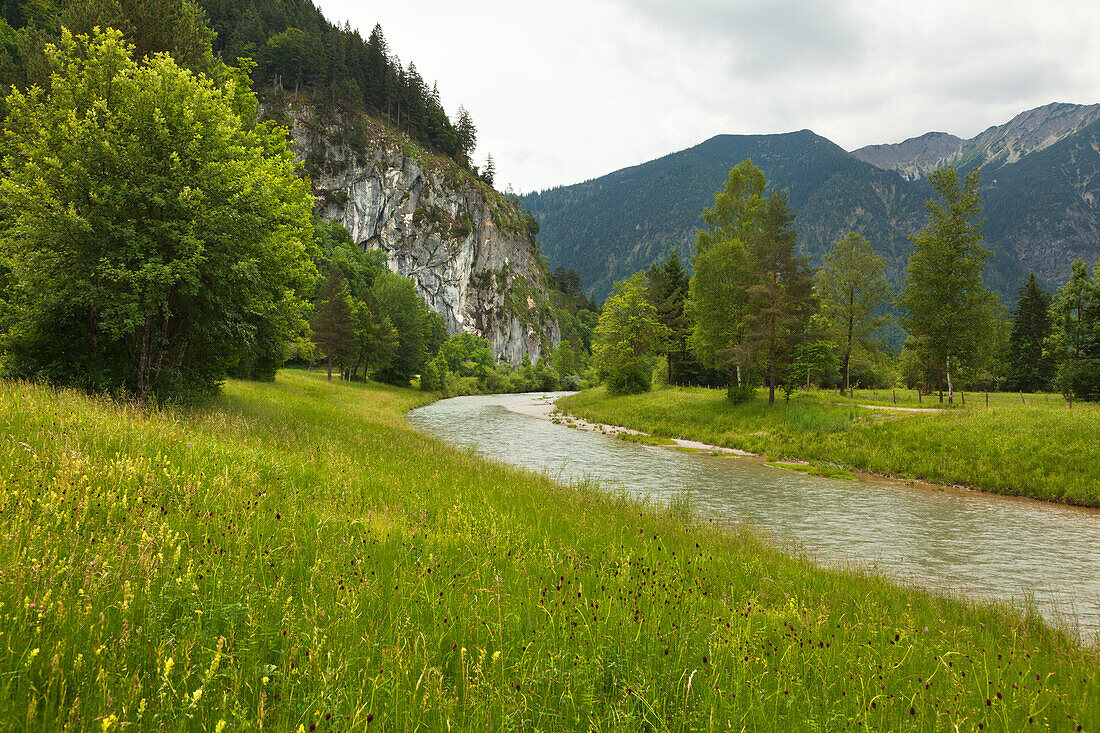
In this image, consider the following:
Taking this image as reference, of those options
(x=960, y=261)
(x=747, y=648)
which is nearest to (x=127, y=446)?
(x=747, y=648)

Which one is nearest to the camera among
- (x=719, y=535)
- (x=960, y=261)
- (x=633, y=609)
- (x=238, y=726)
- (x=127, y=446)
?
(x=238, y=726)

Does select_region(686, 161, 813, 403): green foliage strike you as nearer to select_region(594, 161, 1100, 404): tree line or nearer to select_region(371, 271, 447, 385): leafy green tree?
select_region(594, 161, 1100, 404): tree line

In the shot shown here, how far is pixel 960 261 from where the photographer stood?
34156 mm

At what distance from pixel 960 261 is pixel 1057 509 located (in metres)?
24.7

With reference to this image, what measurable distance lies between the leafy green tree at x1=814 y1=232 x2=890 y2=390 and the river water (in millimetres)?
30421

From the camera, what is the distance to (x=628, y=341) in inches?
1951

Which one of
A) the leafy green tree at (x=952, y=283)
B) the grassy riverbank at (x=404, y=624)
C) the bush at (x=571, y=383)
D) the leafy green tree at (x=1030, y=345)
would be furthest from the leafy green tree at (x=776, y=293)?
the bush at (x=571, y=383)

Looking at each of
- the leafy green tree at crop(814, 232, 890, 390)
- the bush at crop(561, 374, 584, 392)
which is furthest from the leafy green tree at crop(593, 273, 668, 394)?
the bush at crop(561, 374, 584, 392)

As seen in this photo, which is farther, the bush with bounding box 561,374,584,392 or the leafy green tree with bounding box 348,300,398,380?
the bush with bounding box 561,374,584,392

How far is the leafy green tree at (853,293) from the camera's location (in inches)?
1805

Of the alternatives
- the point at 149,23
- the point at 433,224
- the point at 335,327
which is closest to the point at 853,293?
the point at 149,23

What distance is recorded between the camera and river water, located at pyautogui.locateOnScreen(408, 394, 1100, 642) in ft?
33.2

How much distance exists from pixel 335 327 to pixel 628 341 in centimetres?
3437

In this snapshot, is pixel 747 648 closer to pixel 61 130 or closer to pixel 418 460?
pixel 418 460
